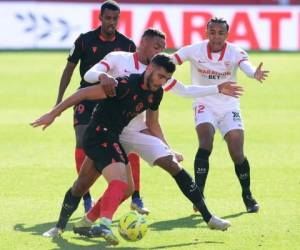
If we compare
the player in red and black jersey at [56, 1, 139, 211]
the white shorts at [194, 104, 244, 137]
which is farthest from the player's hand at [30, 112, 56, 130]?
the white shorts at [194, 104, 244, 137]

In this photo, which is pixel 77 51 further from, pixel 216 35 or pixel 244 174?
pixel 244 174

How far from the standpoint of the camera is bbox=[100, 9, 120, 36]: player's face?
10.7 meters

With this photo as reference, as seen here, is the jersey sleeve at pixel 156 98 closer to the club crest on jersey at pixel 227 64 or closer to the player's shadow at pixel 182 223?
the player's shadow at pixel 182 223

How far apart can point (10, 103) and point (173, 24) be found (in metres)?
12.4

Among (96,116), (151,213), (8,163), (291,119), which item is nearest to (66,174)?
(8,163)

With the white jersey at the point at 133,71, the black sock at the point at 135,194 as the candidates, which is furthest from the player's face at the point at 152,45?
the black sock at the point at 135,194

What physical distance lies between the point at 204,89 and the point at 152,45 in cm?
73

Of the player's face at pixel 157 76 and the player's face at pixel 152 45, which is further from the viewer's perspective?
the player's face at pixel 152 45

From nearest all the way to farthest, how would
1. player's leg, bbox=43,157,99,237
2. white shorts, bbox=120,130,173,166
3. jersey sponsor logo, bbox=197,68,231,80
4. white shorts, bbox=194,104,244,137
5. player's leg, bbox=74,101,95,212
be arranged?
player's leg, bbox=43,157,99,237 < white shorts, bbox=120,130,173,166 < player's leg, bbox=74,101,95,212 < white shorts, bbox=194,104,244,137 < jersey sponsor logo, bbox=197,68,231,80

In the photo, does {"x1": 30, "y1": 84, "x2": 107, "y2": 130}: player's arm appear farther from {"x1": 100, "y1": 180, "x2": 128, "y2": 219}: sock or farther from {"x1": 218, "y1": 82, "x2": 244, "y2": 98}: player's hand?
{"x1": 218, "y1": 82, "x2": 244, "y2": 98}: player's hand

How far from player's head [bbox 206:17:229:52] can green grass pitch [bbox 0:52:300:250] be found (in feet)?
6.04

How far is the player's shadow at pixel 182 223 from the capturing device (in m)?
9.90

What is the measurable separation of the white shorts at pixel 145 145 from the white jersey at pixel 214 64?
1.91 m

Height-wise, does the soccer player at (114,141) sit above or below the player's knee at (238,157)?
above
